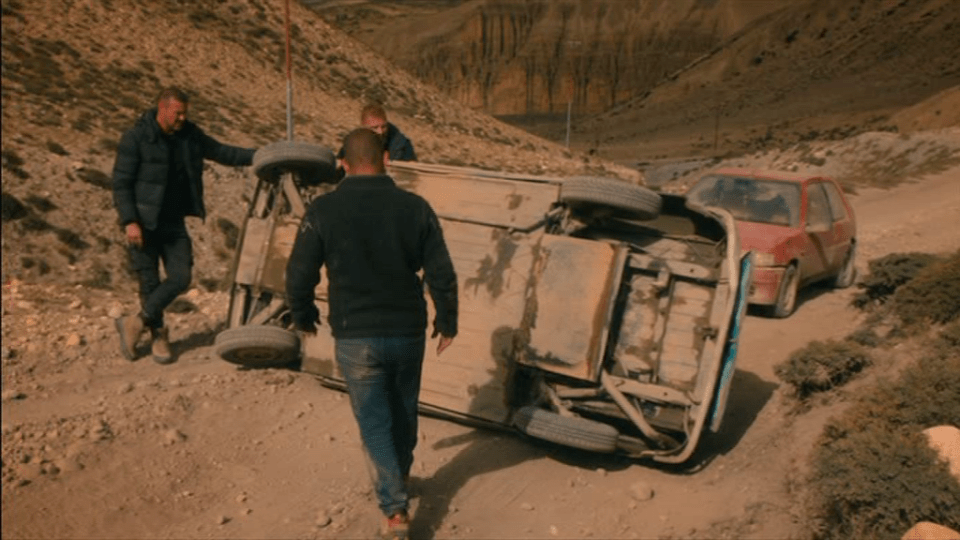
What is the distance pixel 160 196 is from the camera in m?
6.77

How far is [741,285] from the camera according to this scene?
593cm

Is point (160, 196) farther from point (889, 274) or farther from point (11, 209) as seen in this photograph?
point (889, 274)

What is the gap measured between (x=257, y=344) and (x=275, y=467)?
1010 mm

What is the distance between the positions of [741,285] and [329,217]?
9.82ft

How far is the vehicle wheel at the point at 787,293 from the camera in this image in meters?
10.2

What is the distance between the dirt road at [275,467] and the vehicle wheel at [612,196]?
1708mm

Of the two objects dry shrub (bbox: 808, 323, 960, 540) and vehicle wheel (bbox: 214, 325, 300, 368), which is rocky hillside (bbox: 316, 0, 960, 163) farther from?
vehicle wheel (bbox: 214, 325, 300, 368)

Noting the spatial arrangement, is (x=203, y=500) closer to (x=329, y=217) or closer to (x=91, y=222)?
(x=329, y=217)

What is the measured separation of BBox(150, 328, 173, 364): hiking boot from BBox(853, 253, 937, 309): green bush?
7012 mm

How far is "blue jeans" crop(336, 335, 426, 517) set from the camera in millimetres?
4375

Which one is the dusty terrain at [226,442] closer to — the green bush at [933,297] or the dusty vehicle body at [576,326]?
the dusty vehicle body at [576,326]

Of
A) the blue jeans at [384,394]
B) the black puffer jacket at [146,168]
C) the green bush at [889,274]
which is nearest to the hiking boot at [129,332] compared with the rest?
the black puffer jacket at [146,168]

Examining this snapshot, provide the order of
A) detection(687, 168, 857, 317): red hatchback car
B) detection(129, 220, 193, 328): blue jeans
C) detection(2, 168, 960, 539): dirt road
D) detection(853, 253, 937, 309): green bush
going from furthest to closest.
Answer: detection(687, 168, 857, 317): red hatchback car
detection(853, 253, 937, 309): green bush
detection(129, 220, 193, 328): blue jeans
detection(2, 168, 960, 539): dirt road

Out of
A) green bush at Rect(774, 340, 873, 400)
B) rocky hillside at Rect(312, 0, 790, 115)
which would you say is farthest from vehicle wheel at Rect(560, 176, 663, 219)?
rocky hillside at Rect(312, 0, 790, 115)
